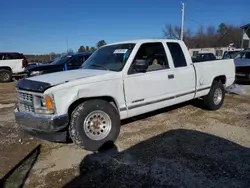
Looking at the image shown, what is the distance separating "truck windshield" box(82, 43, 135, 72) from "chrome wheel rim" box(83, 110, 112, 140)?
3.07 feet

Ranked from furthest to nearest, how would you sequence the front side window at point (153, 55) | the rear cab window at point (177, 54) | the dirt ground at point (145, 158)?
the rear cab window at point (177, 54) < the front side window at point (153, 55) < the dirt ground at point (145, 158)

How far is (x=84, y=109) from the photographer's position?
12.3 ft

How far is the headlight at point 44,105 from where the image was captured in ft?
11.3

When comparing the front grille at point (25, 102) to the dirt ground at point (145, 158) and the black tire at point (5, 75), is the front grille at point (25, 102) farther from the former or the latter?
the black tire at point (5, 75)

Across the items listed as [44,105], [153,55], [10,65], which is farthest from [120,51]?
[10,65]

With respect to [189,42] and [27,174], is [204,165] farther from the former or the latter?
[189,42]

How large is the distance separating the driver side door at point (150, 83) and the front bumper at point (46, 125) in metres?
1.31

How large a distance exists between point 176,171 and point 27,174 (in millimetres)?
2188

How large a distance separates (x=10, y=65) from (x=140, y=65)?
13728mm

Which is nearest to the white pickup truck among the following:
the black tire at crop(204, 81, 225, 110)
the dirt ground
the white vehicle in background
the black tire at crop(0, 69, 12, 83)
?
the dirt ground

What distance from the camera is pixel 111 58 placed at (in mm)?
4691

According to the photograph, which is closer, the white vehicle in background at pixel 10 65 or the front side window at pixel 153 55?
the front side window at pixel 153 55

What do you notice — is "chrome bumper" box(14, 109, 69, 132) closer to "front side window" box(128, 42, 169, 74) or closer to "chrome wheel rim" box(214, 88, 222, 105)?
"front side window" box(128, 42, 169, 74)

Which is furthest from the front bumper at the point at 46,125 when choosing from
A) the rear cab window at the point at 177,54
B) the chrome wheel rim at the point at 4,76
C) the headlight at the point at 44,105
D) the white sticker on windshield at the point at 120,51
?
the chrome wheel rim at the point at 4,76
